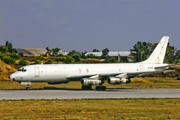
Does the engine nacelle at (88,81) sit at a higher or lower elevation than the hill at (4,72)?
lower

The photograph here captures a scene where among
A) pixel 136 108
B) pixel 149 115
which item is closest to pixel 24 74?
pixel 136 108

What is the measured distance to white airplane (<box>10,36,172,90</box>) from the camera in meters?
47.9

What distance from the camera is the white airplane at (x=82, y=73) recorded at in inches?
1886

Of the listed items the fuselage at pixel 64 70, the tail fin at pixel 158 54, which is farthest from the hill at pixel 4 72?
the tail fin at pixel 158 54

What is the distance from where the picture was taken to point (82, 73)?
51125 mm

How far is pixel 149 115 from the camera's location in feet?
78.4

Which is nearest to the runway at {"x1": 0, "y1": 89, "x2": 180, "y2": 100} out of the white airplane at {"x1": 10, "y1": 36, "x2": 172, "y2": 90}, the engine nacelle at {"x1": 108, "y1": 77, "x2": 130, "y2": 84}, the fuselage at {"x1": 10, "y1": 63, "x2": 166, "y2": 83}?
the fuselage at {"x1": 10, "y1": 63, "x2": 166, "y2": 83}

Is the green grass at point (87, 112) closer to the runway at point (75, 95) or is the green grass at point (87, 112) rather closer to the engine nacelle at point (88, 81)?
the runway at point (75, 95)

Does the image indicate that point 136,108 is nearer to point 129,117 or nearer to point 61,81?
point 129,117

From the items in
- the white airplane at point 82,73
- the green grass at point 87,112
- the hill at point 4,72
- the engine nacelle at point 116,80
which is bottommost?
the green grass at point 87,112

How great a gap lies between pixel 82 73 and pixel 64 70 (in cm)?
263

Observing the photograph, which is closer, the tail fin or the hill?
the tail fin

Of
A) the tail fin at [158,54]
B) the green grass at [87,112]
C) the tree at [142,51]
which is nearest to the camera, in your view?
the green grass at [87,112]

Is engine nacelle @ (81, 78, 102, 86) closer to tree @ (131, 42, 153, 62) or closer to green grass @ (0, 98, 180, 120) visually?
green grass @ (0, 98, 180, 120)
